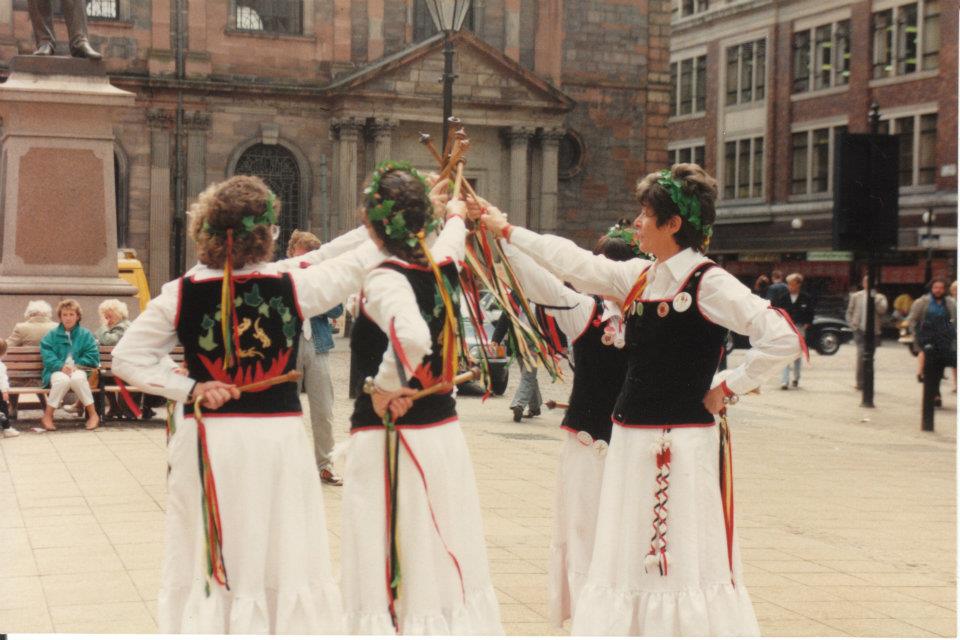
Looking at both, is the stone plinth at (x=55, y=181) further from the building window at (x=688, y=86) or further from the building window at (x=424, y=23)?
the building window at (x=424, y=23)

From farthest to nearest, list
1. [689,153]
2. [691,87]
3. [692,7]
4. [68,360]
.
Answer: [691,87], [692,7], [689,153], [68,360]

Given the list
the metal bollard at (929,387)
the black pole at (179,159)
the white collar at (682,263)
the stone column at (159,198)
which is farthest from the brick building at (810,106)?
the stone column at (159,198)

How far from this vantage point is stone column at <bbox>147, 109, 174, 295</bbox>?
19.2 meters

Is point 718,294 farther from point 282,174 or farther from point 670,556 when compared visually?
point 282,174

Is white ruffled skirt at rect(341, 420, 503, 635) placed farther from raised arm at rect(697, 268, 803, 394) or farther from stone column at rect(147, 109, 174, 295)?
stone column at rect(147, 109, 174, 295)

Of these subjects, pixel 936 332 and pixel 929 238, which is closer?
pixel 929 238

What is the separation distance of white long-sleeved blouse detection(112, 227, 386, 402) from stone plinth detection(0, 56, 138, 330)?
792 centimetres

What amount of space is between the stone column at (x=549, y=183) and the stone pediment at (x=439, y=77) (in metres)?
0.75

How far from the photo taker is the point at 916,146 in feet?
30.0

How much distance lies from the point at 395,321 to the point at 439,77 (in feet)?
54.3

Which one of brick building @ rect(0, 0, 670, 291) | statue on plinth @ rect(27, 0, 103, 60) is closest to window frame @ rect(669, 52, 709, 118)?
brick building @ rect(0, 0, 670, 291)

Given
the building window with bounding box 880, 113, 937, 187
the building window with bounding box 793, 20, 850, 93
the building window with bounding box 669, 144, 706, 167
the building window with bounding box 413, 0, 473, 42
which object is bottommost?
the building window with bounding box 880, 113, 937, 187

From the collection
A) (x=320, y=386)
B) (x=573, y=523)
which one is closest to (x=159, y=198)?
(x=320, y=386)

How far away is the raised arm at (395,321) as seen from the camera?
403 centimetres
